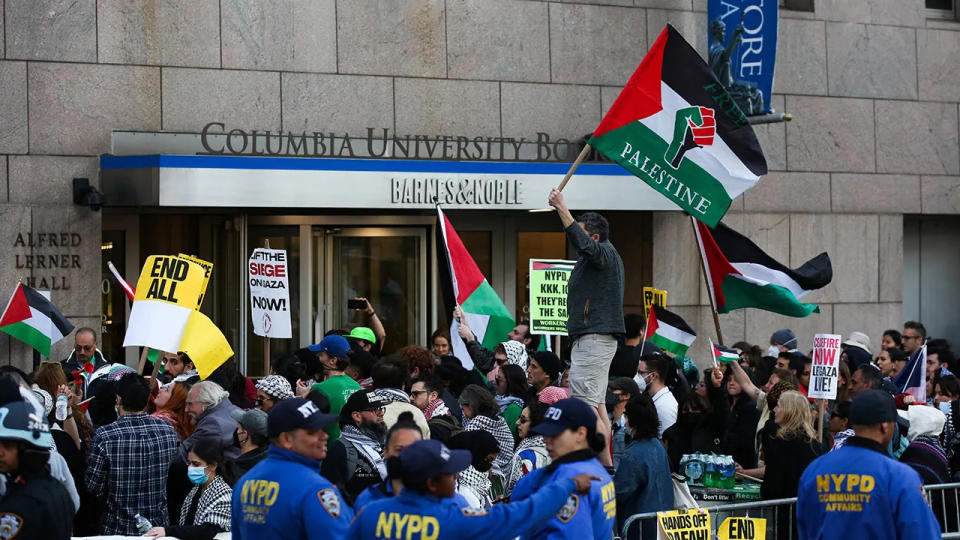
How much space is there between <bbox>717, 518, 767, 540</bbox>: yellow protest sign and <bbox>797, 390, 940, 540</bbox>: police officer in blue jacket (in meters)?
2.10

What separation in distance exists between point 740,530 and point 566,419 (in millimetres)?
3086

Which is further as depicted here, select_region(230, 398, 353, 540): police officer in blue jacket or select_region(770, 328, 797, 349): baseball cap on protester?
select_region(770, 328, 797, 349): baseball cap on protester

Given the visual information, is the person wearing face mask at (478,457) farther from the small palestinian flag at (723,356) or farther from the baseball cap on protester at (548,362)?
the small palestinian flag at (723,356)

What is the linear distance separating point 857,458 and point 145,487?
4.44 meters

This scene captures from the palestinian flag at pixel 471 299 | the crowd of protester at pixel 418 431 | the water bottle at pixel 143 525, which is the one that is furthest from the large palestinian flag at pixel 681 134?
the water bottle at pixel 143 525

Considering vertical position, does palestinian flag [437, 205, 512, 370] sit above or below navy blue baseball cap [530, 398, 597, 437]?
above

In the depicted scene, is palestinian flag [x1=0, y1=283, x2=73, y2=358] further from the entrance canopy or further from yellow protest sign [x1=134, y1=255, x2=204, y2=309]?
yellow protest sign [x1=134, y1=255, x2=204, y2=309]

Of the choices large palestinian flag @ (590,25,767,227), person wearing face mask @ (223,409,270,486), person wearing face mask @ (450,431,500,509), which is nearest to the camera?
person wearing face mask @ (223,409,270,486)

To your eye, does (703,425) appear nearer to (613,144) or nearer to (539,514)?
(613,144)

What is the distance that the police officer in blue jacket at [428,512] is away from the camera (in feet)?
18.6

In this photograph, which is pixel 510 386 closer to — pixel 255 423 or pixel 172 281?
pixel 172 281

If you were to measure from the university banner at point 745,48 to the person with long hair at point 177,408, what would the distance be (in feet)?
30.4

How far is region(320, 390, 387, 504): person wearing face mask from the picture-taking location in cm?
844

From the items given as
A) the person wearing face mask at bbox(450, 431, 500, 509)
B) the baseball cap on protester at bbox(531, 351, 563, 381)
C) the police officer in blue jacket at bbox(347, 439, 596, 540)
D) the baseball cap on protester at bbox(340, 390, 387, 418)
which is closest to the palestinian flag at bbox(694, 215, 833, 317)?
the baseball cap on protester at bbox(531, 351, 563, 381)
